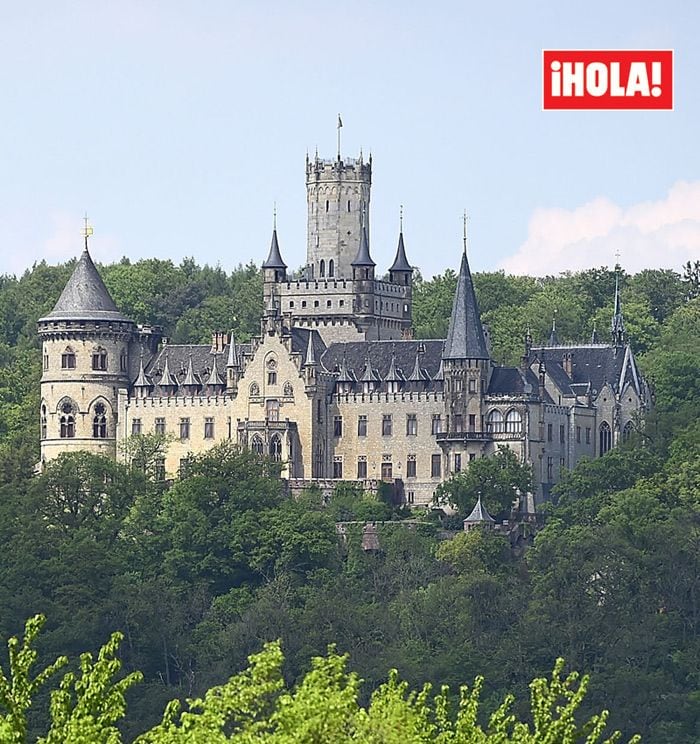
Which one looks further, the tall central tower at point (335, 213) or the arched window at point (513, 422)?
the tall central tower at point (335, 213)

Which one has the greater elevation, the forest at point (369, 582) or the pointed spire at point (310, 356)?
the pointed spire at point (310, 356)

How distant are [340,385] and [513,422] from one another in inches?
301

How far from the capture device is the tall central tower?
119688 mm

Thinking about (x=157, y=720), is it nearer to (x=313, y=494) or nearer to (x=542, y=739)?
(x=313, y=494)

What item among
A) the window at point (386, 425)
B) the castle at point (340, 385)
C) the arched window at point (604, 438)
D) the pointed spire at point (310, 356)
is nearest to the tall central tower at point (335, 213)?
the castle at point (340, 385)

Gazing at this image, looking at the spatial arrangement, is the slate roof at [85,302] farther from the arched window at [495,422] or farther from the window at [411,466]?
the arched window at [495,422]

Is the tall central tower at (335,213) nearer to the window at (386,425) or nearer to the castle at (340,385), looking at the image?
the castle at (340,385)

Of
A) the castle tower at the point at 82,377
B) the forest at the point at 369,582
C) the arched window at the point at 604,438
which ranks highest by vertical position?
the castle tower at the point at 82,377

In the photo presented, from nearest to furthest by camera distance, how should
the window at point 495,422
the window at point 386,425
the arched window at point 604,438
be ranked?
the window at point 495,422 < the window at point 386,425 < the arched window at point 604,438

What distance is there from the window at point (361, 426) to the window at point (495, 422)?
5.29 m

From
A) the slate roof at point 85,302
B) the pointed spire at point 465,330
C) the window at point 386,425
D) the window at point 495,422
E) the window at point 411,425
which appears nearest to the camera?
the window at point 495,422

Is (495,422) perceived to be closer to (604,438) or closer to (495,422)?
(495,422)

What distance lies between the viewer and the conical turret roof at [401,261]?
4724 inches

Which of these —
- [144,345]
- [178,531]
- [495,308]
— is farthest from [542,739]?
[495,308]
